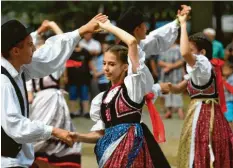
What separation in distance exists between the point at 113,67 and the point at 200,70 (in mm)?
1242

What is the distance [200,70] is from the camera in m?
6.06

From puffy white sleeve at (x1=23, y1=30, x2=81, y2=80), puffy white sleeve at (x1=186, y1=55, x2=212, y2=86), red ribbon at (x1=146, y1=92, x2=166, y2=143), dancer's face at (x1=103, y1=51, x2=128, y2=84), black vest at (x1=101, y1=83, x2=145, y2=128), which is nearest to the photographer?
puffy white sleeve at (x1=23, y1=30, x2=81, y2=80)

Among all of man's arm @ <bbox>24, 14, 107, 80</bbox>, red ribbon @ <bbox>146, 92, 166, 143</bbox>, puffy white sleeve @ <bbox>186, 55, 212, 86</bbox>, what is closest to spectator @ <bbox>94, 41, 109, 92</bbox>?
puffy white sleeve @ <bbox>186, 55, 212, 86</bbox>

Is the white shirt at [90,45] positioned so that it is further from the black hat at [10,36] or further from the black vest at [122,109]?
the black hat at [10,36]

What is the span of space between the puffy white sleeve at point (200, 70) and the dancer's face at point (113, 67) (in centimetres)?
115

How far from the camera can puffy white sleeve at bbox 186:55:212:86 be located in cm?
604

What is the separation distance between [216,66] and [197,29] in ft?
36.9

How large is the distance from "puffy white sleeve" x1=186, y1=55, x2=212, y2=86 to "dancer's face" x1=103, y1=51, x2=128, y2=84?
1150mm

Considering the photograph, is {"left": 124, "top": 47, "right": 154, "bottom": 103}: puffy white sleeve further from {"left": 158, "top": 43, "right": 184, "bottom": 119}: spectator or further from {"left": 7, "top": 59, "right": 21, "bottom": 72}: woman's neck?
{"left": 158, "top": 43, "right": 184, "bottom": 119}: spectator

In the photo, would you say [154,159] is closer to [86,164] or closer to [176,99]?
[86,164]

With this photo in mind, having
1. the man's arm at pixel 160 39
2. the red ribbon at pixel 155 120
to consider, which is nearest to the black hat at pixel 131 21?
the man's arm at pixel 160 39

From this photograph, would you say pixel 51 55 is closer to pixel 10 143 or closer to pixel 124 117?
pixel 124 117

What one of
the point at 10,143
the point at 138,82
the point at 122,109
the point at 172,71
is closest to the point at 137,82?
the point at 138,82

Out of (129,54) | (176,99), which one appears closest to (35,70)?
(129,54)
